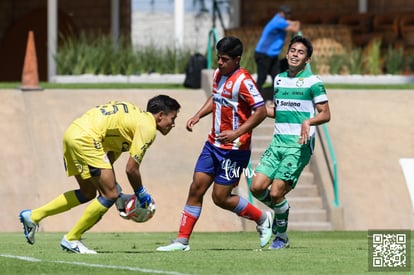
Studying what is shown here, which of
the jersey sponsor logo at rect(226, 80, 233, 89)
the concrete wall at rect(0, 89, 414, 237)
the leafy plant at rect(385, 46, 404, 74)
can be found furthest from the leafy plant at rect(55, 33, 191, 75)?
the jersey sponsor logo at rect(226, 80, 233, 89)

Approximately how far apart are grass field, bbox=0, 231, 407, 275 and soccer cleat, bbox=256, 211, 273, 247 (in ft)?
Result: 0.42

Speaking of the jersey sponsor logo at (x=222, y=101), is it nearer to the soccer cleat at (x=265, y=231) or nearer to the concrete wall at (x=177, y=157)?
the soccer cleat at (x=265, y=231)

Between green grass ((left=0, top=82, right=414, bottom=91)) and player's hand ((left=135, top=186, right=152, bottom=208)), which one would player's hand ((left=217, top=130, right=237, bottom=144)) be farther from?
green grass ((left=0, top=82, right=414, bottom=91))

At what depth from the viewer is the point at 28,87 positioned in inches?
953

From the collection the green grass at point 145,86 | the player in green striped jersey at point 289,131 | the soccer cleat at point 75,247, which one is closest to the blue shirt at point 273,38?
the green grass at point 145,86

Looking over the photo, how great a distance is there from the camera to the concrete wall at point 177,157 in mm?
20891

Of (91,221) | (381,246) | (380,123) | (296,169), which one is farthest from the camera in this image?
(380,123)

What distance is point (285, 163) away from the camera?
45.1 ft

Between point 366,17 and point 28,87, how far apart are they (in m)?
8.77

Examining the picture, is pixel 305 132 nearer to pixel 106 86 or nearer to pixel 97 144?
pixel 97 144

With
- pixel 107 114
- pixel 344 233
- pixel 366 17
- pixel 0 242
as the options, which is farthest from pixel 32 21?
pixel 107 114

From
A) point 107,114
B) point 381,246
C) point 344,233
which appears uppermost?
point 107,114

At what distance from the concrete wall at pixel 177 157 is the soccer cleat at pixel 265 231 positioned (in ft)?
21.6

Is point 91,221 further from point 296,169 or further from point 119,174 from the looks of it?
point 119,174
